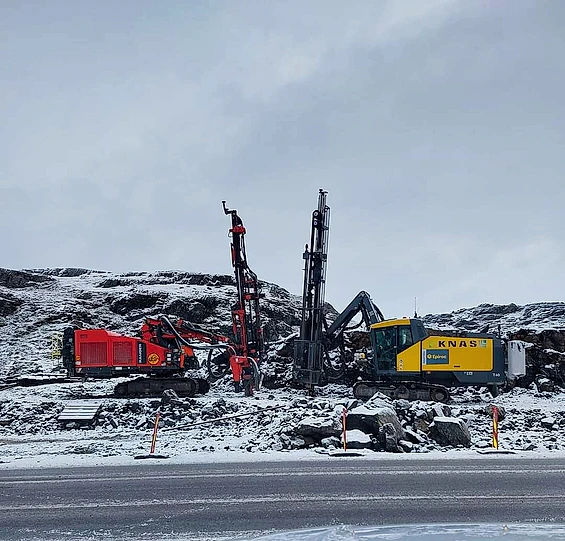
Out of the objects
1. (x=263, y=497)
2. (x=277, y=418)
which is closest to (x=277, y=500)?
(x=263, y=497)

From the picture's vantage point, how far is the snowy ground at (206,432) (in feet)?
45.9

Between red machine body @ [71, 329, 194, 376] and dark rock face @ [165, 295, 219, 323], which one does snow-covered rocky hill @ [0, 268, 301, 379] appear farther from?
red machine body @ [71, 329, 194, 376]

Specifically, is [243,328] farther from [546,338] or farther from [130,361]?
[546,338]

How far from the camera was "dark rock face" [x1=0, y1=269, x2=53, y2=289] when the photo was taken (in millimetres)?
58725

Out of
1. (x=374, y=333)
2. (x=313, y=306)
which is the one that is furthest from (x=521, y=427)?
(x=313, y=306)

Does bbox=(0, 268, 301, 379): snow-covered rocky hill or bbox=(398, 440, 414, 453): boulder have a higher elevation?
bbox=(0, 268, 301, 379): snow-covered rocky hill

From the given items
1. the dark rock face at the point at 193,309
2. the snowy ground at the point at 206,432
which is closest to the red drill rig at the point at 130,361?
the snowy ground at the point at 206,432

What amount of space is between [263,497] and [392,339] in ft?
45.9

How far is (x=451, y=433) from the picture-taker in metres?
15.2

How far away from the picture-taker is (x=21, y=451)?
1532cm

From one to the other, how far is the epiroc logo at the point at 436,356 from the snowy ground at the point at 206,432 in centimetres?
155

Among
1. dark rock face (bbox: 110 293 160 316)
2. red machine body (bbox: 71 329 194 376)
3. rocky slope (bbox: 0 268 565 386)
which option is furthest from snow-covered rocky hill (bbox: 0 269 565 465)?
Result: dark rock face (bbox: 110 293 160 316)

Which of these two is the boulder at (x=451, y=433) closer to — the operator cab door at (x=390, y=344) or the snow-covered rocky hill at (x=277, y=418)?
the snow-covered rocky hill at (x=277, y=418)

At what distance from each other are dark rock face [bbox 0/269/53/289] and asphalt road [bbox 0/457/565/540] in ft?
166
